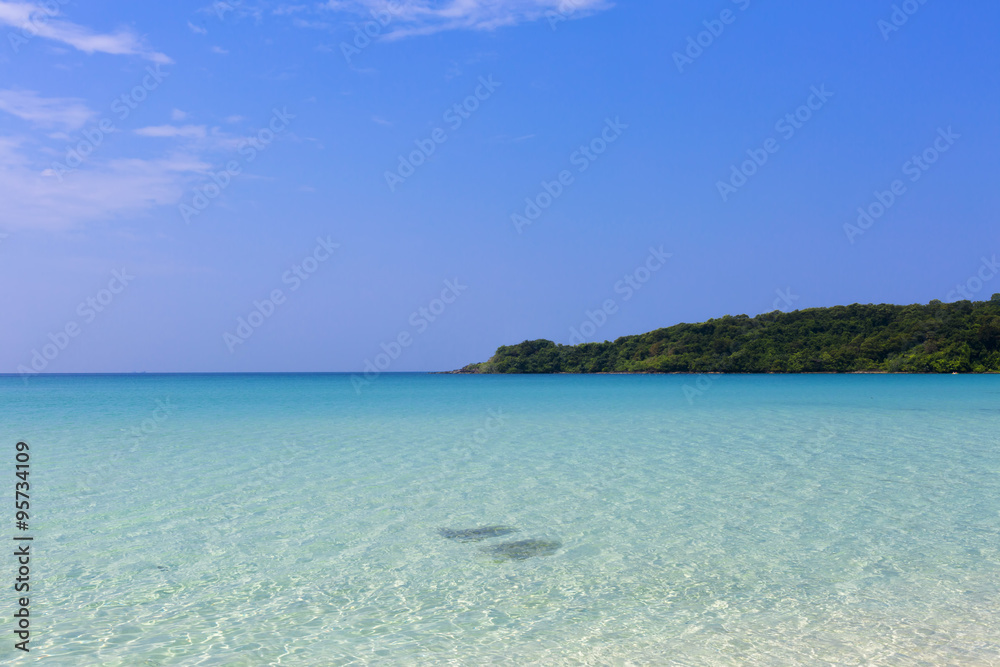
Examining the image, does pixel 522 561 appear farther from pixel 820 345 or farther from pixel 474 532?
pixel 820 345

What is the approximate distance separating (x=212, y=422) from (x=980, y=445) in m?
24.5

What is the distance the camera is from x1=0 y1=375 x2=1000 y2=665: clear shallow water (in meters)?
5.25

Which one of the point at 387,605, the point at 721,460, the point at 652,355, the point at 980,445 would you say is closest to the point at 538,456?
the point at 721,460

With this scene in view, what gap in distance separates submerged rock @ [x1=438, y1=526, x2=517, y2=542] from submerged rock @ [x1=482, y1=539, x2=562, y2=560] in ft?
1.45

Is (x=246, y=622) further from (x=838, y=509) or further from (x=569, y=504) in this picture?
(x=838, y=509)

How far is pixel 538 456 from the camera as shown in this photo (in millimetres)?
15617

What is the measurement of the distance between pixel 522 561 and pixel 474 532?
1.41 metres

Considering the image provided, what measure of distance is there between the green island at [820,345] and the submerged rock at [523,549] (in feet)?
357

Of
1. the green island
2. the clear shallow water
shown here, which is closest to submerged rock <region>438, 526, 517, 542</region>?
the clear shallow water

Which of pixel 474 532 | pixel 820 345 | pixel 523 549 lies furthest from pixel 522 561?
pixel 820 345

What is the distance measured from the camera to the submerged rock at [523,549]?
300 inches

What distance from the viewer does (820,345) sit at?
120 meters

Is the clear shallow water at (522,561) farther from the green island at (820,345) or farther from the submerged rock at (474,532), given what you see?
the green island at (820,345)

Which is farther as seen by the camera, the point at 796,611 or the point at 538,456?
the point at 538,456
